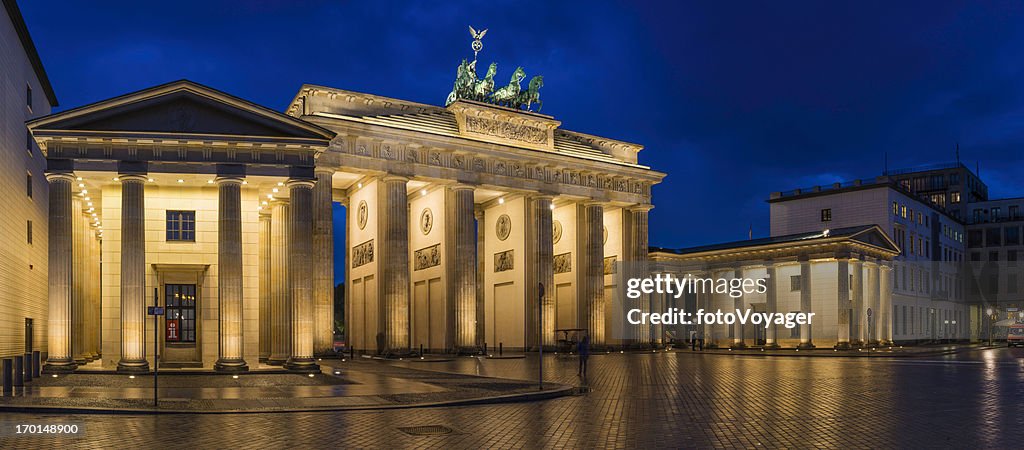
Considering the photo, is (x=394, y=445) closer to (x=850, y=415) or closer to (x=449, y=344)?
(x=850, y=415)

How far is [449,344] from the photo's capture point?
184 feet

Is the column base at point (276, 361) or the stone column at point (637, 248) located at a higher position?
the stone column at point (637, 248)

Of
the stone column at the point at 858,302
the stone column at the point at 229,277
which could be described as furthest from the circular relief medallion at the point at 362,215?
the stone column at the point at 858,302

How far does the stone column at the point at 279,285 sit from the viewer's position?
36000 mm

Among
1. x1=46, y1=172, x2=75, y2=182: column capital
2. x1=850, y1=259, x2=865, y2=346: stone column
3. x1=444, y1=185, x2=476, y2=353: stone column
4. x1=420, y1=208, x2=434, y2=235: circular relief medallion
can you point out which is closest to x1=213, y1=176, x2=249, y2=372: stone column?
x1=46, y1=172, x2=75, y2=182: column capital

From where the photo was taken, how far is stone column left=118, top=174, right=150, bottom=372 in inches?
1214

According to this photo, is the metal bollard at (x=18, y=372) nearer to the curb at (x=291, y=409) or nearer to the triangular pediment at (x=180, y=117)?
the curb at (x=291, y=409)

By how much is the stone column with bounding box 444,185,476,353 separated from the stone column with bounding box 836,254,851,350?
34.2 meters

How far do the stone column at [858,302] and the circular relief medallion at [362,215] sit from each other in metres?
42.4

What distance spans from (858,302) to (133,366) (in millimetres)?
63528

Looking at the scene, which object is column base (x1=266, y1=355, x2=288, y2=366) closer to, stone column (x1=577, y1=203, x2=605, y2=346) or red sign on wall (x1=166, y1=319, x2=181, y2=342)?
red sign on wall (x1=166, y1=319, x2=181, y2=342)

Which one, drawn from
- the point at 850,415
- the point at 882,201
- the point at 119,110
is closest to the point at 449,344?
the point at 119,110

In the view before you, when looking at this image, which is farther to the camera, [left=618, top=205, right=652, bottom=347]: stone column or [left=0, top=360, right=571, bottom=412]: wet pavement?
[left=618, top=205, right=652, bottom=347]: stone column

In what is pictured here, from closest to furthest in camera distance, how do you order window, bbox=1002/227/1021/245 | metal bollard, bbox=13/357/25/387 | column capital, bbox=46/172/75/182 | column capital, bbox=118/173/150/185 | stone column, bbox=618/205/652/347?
metal bollard, bbox=13/357/25/387
column capital, bbox=46/172/75/182
column capital, bbox=118/173/150/185
stone column, bbox=618/205/652/347
window, bbox=1002/227/1021/245
